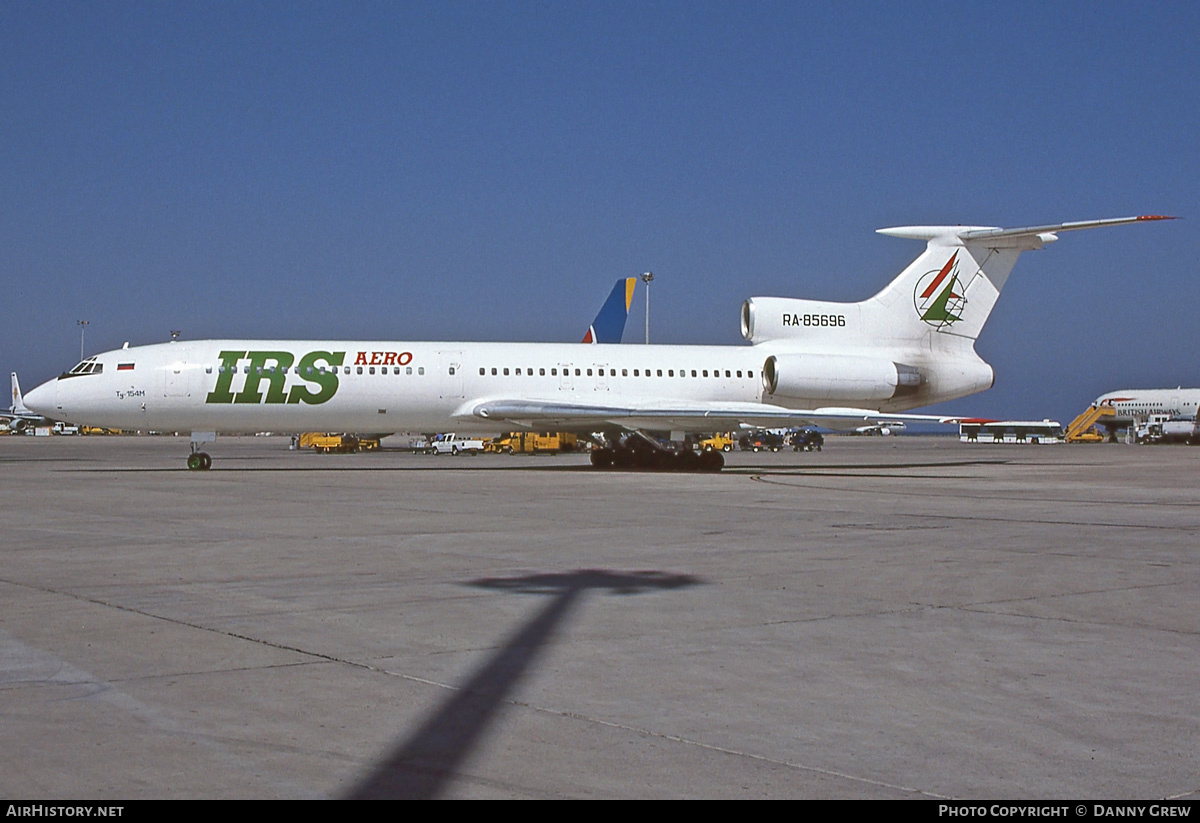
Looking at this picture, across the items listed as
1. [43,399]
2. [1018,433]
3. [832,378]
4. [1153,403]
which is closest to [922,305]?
[832,378]

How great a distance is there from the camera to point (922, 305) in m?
33.8

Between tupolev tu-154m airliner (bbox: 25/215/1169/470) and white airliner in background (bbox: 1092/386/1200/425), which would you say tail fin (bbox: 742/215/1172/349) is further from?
white airliner in background (bbox: 1092/386/1200/425)

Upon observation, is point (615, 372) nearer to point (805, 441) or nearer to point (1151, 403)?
point (805, 441)

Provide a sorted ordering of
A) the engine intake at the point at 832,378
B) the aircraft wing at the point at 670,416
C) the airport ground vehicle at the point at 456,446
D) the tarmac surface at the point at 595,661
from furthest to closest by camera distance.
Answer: the airport ground vehicle at the point at 456,446
the engine intake at the point at 832,378
the aircraft wing at the point at 670,416
the tarmac surface at the point at 595,661

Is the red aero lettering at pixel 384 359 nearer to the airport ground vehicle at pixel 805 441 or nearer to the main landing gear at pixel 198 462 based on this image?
the main landing gear at pixel 198 462

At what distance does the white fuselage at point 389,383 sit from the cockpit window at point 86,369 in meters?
0.04

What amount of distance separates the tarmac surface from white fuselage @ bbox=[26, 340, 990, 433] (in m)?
15.2

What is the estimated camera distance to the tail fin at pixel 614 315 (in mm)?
54438

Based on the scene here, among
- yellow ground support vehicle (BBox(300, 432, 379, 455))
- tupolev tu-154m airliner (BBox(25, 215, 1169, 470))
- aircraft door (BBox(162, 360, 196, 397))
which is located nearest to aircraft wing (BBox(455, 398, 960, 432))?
tupolev tu-154m airliner (BBox(25, 215, 1169, 470))

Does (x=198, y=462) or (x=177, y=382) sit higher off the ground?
(x=177, y=382)

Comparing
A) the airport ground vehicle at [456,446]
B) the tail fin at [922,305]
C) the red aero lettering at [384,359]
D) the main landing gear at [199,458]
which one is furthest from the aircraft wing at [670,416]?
the airport ground vehicle at [456,446]

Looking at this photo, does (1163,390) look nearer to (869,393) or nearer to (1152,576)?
(869,393)

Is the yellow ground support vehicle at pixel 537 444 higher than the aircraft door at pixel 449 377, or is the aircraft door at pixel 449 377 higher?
the aircraft door at pixel 449 377

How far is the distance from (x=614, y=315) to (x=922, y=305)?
74.3 feet
